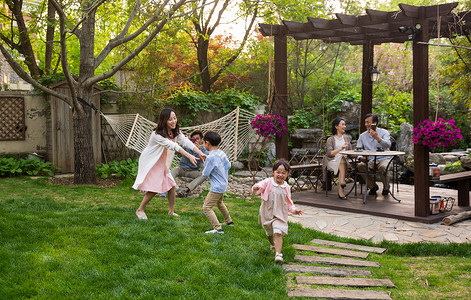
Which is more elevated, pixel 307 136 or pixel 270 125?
pixel 270 125

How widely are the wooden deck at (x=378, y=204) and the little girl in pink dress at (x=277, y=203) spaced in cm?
193

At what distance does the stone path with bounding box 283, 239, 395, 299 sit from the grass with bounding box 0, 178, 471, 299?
0.08 meters

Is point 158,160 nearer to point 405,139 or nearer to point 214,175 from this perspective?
point 214,175

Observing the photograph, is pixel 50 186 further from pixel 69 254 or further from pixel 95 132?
pixel 69 254

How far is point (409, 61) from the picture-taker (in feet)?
39.0

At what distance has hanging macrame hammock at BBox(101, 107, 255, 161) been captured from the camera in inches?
240

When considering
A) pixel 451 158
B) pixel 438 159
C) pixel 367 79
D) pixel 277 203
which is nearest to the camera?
pixel 277 203

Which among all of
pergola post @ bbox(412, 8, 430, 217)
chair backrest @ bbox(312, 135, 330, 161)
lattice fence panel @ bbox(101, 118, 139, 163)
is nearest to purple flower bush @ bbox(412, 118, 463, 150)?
pergola post @ bbox(412, 8, 430, 217)

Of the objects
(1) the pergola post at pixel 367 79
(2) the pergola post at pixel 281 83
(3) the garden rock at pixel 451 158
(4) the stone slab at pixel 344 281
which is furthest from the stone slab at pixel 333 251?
(3) the garden rock at pixel 451 158

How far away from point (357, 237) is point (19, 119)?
6.12 metres

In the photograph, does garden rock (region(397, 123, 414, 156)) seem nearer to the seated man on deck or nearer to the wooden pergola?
the wooden pergola

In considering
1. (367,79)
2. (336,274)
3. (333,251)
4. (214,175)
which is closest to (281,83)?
(367,79)

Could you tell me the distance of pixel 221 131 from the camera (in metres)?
6.25

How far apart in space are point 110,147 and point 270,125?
3692 mm
